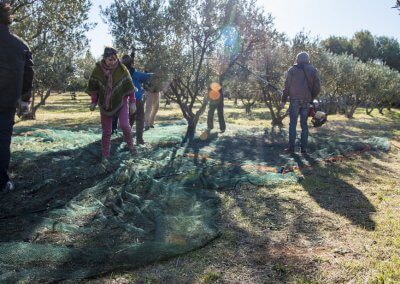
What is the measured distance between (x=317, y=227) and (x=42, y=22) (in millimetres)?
12490

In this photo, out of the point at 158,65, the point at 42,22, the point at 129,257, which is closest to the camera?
the point at 129,257

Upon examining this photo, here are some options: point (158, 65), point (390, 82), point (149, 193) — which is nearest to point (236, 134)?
point (158, 65)

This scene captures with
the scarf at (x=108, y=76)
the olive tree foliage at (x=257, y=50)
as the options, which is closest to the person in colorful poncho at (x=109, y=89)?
the scarf at (x=108, y=76)

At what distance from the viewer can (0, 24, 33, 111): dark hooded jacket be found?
517 centimetres

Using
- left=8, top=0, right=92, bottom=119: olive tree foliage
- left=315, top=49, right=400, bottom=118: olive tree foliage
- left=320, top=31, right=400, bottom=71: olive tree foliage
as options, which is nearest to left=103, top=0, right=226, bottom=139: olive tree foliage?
left=8, top=0, right=92, bottom=119: olive tree foliage

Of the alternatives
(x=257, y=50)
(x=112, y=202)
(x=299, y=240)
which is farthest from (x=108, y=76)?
(x=257, y=50)

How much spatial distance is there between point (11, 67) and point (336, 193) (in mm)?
4735

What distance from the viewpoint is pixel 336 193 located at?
18.4ft

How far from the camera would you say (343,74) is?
78.3ft

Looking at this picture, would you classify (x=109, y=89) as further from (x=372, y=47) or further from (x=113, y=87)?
(x=372, y=47)

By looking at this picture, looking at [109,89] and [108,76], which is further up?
[108,76]

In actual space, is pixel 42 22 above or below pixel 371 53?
below

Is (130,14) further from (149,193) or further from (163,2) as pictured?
(149,193)

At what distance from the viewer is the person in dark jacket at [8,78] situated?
5168 mm
